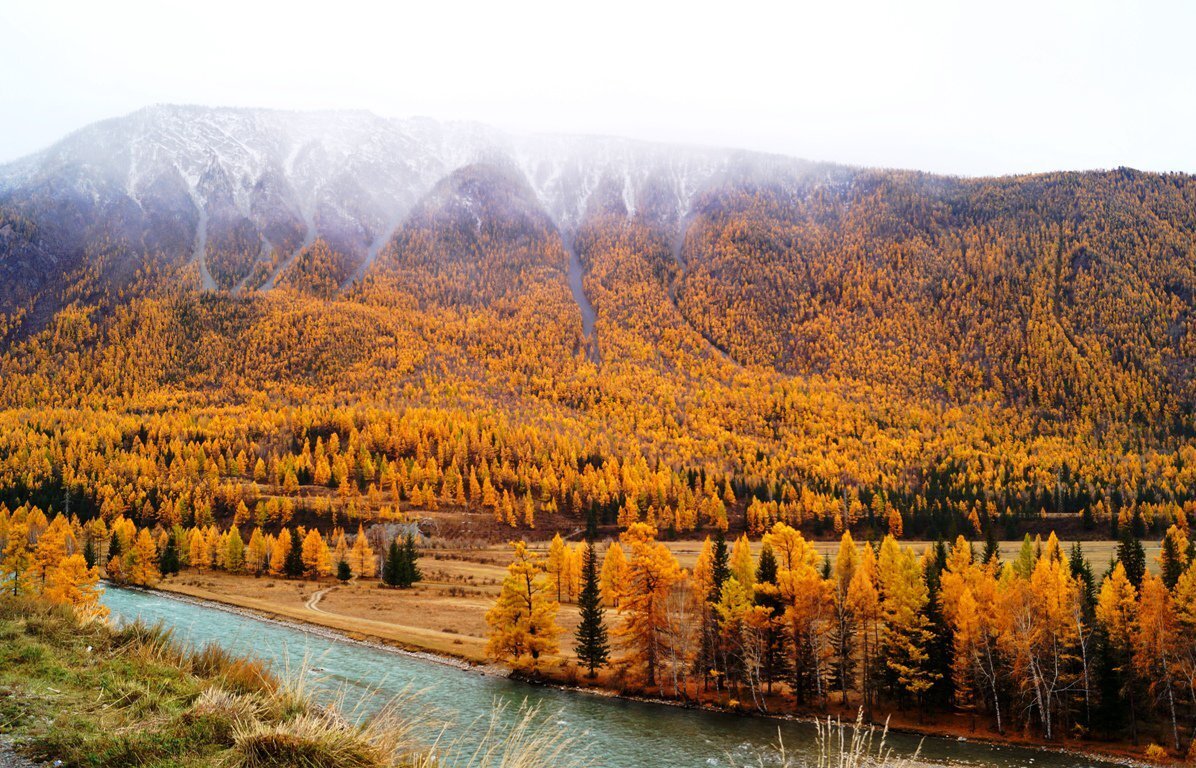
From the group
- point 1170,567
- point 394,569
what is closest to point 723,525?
point 394,569

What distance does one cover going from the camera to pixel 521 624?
46.7 meters

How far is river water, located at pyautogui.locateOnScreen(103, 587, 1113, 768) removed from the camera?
3137 cm

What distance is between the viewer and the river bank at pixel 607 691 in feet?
118

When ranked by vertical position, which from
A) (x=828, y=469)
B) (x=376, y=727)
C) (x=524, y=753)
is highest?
(x=524, y=753)

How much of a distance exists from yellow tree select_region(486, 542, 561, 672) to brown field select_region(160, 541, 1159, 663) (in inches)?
131

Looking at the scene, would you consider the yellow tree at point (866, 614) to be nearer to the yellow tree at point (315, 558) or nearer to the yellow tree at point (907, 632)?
the yellow tree at point (907, 632)

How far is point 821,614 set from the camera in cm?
4131

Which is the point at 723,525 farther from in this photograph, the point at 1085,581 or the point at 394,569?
the point at 1085,581

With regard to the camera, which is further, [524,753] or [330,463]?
[330,463]

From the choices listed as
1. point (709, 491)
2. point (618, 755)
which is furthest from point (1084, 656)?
point (709, 491)

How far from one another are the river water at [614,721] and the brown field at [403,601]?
5.43 metres

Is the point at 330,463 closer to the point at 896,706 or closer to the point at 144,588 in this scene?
the point at 144,588

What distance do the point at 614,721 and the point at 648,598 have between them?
8.55 metres

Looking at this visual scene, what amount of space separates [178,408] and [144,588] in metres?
134
